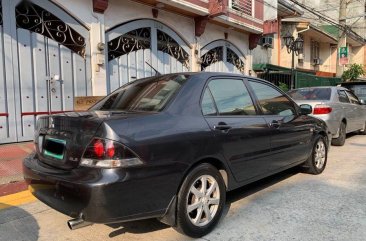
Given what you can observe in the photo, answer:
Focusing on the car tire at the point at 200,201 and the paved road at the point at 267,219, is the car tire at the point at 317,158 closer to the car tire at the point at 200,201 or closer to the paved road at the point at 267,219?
the paved road at the point at 267,219

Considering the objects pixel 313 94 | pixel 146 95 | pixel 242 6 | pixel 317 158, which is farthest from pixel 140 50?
pixel 146 95

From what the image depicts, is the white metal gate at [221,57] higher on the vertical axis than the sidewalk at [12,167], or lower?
higher

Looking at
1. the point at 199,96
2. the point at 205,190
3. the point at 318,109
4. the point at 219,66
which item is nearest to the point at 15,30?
the point at 199,96

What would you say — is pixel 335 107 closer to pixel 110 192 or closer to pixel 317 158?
pixel 317 158

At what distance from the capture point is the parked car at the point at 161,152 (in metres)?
2.87

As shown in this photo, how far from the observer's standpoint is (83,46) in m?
8.91

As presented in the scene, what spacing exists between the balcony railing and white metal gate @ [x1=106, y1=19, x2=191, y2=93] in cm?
296

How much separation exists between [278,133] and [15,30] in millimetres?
5905

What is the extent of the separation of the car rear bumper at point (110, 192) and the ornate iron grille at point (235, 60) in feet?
40.4

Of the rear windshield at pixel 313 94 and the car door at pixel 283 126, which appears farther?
the rear windshield at pixel 313 94

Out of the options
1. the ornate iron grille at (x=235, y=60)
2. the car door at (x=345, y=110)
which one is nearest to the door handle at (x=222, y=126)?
the car door at (x=345, y=110)

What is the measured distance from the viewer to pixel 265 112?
14.9 feet

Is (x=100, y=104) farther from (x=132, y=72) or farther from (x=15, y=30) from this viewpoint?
(x=132, y=72)

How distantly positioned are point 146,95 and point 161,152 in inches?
36.1
